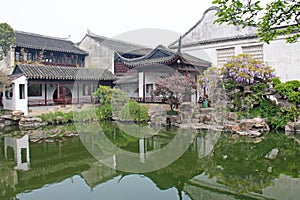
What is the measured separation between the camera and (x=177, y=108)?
12.9 m

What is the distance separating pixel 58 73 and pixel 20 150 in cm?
807

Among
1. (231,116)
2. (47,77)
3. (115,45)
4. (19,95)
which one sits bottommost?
(231,116)

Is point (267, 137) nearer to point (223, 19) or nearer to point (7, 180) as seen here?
point (223, 19)

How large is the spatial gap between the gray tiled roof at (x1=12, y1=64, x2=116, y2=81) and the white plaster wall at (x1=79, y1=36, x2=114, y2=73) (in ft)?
5.43

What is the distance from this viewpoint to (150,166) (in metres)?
6.05

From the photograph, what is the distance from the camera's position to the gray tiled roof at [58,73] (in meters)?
13.6

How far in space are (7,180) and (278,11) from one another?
18.9ft

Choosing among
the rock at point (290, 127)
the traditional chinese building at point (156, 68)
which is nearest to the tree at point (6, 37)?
the traditional chinese building at point (156, 68)

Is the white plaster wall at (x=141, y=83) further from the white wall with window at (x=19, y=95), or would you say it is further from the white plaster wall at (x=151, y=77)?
the white wall with window at (x=19, y=95)

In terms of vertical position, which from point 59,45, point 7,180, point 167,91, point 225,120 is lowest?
point 7,180

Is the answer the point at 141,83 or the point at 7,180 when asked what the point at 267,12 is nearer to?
the point at 7,180

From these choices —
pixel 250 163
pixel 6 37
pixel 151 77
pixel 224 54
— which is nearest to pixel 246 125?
pixel 250 163

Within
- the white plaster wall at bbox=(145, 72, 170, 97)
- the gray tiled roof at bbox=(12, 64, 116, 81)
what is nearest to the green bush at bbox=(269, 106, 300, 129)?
the white plaster wall at bbox=(145, 72, 170, 97)

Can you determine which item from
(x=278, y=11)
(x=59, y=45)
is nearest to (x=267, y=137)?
(x=278, y=11)
